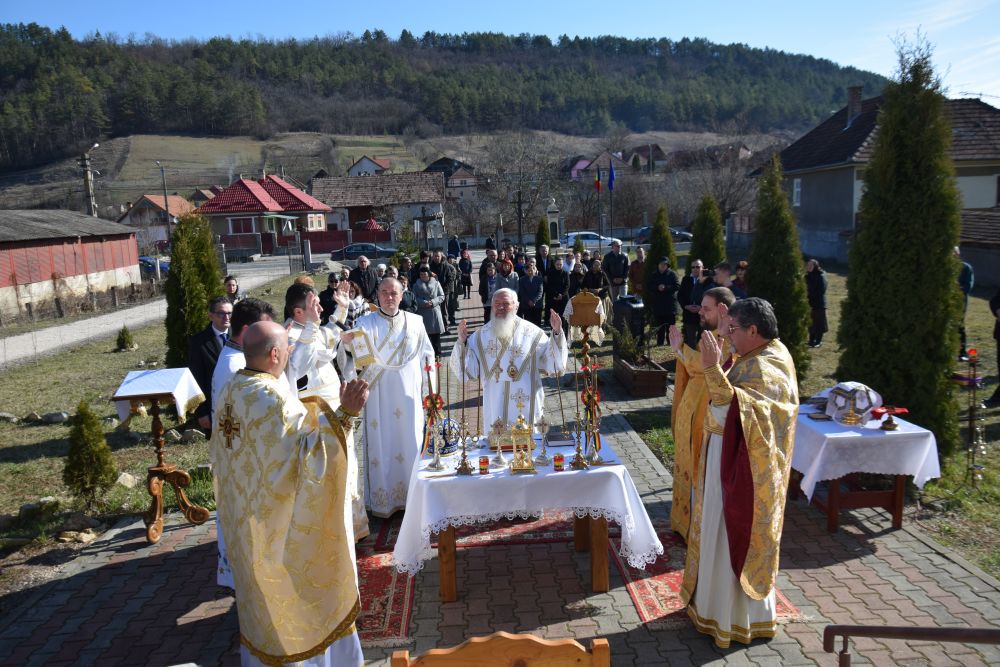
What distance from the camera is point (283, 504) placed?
3.64 m

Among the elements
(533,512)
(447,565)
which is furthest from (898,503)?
(447,565)

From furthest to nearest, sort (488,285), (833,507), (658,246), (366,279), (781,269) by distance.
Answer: (658,246), (488,285), (366,279), (781,269), (833,507)

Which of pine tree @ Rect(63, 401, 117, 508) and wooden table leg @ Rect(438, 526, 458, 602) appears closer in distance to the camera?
wooden table leg @ Rect(438, 526, 458, 602)

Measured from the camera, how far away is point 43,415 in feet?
36.1

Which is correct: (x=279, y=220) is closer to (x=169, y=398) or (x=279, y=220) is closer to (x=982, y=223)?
(x=982, y=223)

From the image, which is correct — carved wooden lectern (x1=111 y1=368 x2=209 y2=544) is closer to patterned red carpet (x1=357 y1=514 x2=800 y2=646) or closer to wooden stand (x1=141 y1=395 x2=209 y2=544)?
wooden stand (x1=141 y1=395 x2=209 y2=544)

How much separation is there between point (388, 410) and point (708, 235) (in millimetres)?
9351

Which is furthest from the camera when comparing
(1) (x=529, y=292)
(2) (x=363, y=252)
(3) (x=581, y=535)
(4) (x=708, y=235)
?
(2) (x=363, y=252)

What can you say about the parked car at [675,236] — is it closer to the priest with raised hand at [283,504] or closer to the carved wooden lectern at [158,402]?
the carved wooden lectern at [158,402]

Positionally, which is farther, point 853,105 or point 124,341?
point 853,105

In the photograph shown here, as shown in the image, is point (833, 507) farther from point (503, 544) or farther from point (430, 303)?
point (430, 303)

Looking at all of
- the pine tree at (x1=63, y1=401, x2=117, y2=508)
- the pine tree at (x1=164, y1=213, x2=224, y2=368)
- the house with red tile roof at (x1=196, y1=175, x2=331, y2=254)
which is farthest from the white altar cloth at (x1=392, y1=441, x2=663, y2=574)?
the house with red tile roof at (x1=196, y1=175, x2=331, y2=254)

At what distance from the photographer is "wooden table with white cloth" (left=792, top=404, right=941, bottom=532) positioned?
19.0 ft

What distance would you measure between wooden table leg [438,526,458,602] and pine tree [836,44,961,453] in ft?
15.2
